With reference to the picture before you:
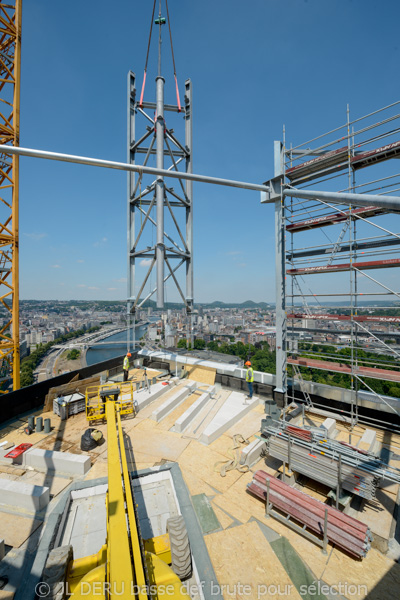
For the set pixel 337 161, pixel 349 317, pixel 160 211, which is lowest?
pixel 349 317

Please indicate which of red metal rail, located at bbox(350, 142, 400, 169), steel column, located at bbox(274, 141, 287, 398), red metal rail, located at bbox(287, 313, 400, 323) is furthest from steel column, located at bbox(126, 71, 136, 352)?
red metal rail, located at bbox(350, 142, 400, 169)

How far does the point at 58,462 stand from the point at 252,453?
5684 mm

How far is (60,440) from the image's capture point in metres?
8.77

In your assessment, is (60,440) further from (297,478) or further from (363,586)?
(363,586)

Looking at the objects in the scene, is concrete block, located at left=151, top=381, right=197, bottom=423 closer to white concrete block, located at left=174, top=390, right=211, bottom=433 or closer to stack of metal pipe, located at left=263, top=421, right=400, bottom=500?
white concrete block, located at left=174, top=390, right=211, bottom=433

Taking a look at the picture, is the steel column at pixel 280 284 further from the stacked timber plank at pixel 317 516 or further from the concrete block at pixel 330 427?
the stacked timber plank at pixel 317 516

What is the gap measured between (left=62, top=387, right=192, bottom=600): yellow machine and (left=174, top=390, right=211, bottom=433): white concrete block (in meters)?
4.27

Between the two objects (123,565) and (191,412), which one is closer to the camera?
(123,565)

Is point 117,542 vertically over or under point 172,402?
over

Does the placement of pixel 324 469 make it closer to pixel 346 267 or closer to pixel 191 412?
pixel 191 412

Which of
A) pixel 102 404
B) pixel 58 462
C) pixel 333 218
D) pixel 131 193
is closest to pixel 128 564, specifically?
pixel 58 462

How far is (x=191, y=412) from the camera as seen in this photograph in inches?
396

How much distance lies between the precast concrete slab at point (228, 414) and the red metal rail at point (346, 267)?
20.3ft

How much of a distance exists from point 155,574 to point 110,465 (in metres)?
2.06
